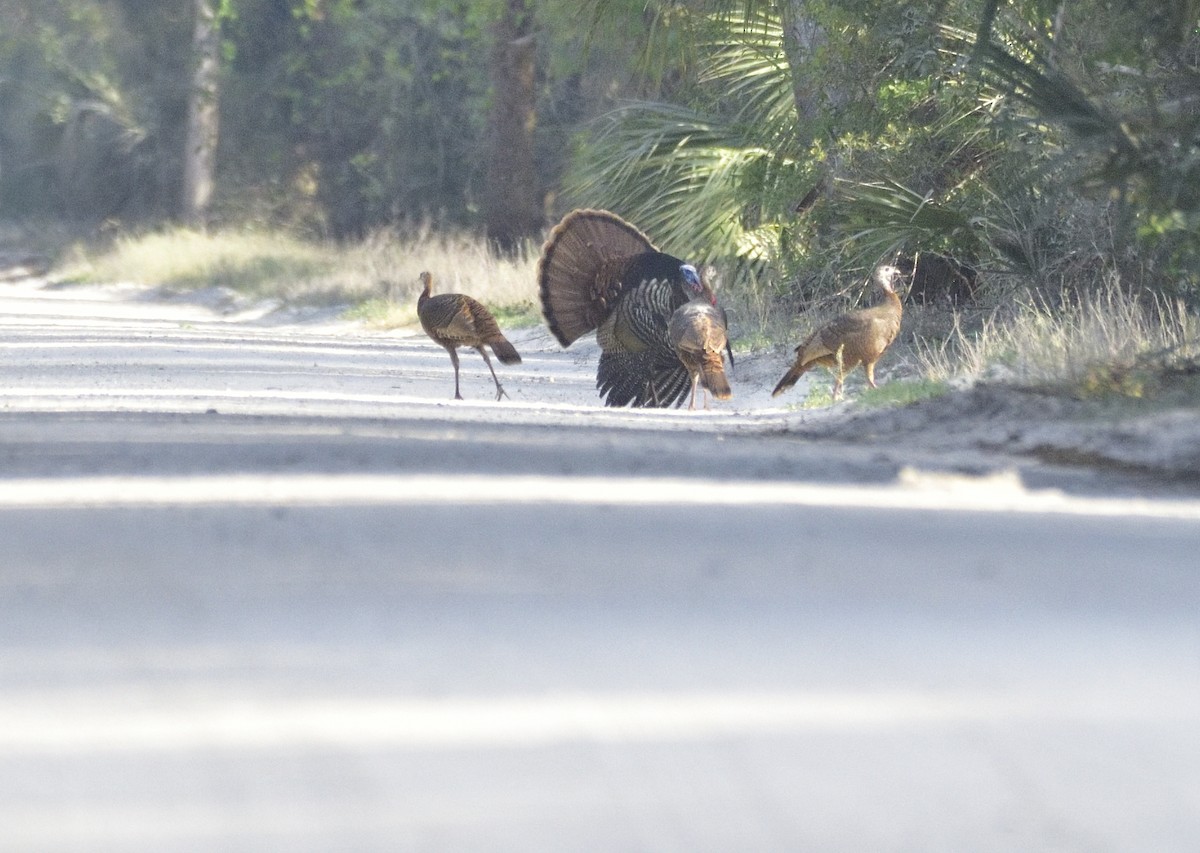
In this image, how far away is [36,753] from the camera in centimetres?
387

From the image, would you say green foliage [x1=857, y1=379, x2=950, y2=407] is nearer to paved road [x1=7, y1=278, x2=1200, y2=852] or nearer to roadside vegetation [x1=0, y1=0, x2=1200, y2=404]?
roadside vegetation [x1=0, y1=0, x2=1200, y2=404]

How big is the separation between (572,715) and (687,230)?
484 inches

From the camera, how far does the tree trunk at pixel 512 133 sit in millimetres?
27359

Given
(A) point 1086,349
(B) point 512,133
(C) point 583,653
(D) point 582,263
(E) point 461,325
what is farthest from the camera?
(B) point 512,133

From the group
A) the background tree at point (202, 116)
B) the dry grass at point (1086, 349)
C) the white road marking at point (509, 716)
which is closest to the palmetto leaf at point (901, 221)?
the dry grass at point (1086, 349)

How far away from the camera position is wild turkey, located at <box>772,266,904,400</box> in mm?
11383

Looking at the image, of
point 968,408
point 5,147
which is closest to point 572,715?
point 968,408

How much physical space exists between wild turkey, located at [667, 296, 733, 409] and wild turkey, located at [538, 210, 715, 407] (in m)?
0.59

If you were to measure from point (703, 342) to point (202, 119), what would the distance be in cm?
2863

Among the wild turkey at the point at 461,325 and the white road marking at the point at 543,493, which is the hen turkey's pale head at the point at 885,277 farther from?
the white road marking at the point at 543,493

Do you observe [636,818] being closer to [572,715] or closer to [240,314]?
[572,715]

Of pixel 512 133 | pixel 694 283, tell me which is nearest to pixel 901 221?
pixel 694 283

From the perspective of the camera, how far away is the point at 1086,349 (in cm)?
980

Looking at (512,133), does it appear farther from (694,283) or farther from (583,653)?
(583,653)
